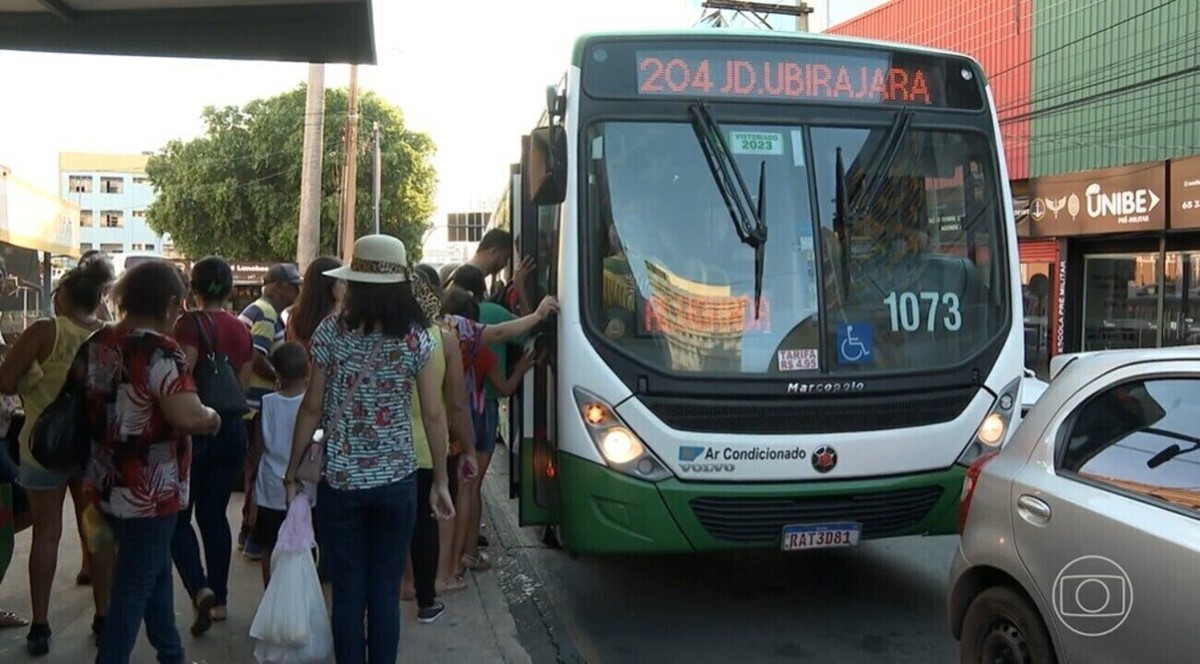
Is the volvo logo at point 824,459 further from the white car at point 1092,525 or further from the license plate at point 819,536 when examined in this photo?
the white car at point 1092,525

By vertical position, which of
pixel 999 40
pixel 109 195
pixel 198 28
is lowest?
pixel 198 28

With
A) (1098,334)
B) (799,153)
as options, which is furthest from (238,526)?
(1098,334)

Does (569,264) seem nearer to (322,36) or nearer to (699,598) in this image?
(699,598)

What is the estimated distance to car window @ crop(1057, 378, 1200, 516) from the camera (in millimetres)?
3076

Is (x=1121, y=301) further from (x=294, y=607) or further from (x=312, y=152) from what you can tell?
(x=294, y=607)

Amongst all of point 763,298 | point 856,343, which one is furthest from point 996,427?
point 763,298

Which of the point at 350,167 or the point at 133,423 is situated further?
the point at 350,167

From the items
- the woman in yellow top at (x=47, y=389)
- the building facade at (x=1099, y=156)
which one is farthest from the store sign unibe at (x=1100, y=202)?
the woman in yellow top at (x=47, y=389)

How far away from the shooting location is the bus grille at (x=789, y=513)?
481cm

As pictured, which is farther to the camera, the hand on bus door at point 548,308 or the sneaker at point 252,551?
the sneaker at point 252,551

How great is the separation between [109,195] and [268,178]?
191 ft

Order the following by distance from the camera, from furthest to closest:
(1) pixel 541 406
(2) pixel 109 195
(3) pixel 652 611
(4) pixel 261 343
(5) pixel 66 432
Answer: (2) pixel 109 195
(4) pixel 261 343
(3) pixel 652 611
(1) pixel 541 406
(5) pixel 66 432

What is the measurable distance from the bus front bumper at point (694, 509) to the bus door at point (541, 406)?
29cm

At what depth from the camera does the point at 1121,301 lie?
1850 cm
